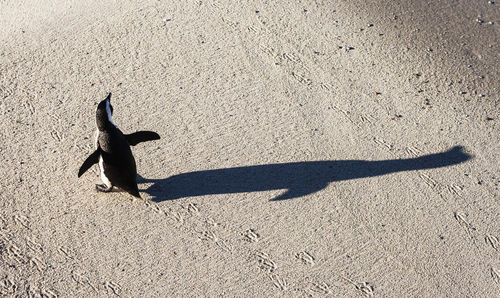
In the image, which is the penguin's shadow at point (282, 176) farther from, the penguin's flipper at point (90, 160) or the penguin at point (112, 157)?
the penguin's flipper at point (90, 160)

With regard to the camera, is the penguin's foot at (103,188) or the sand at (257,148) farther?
the penguin's foot at (103,188)

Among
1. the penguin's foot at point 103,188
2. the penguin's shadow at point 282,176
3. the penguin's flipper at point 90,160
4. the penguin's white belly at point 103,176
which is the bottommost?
the penguin's shadow at point 282,176

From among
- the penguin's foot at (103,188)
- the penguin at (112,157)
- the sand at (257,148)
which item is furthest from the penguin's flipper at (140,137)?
the penguin's foot at (103,188)

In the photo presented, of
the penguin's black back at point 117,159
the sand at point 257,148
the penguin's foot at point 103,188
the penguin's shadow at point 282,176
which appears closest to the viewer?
the sand at point 257,148

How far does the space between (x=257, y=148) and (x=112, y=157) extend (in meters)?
1.47

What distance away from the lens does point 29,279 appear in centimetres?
462

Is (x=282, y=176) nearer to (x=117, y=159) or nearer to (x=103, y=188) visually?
(x=117, y=159)

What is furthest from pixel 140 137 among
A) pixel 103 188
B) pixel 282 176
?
pixel 282 176

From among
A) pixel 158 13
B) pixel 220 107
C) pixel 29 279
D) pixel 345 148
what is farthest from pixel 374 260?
pixel 158 13

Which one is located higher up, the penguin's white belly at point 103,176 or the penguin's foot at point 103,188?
the penguin's white belly at point 103,176

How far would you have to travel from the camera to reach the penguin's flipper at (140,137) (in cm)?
540

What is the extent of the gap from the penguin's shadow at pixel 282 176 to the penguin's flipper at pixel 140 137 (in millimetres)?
360

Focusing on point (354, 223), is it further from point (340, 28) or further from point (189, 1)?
point (189, 1)

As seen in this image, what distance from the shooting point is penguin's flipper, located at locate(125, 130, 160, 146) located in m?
5.40
